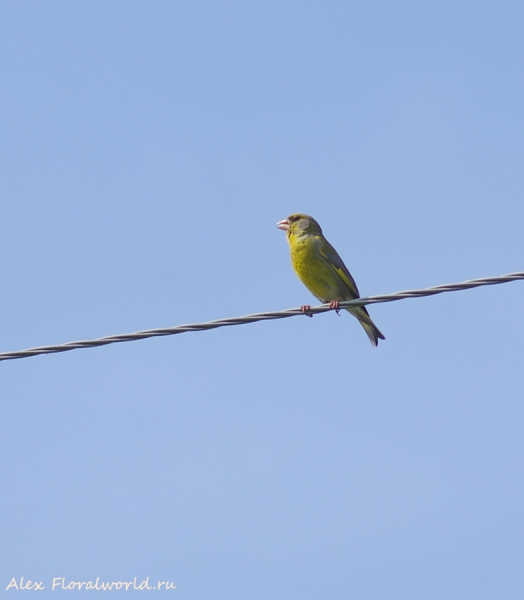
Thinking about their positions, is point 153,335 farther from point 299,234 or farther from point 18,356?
point 299,234

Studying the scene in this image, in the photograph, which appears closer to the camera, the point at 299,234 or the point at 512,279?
the point at 512,279

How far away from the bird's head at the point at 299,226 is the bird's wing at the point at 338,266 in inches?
15.6

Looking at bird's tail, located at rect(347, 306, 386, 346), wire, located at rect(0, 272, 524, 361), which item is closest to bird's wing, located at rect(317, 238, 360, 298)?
bird's tail, located at rect(347, 306, 386, 346)

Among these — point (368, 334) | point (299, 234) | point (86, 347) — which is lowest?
point (86, 347)

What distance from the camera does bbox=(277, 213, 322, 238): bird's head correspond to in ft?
38.8

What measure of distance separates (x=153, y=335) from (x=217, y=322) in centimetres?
39

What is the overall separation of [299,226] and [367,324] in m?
1.55

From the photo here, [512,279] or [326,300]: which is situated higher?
[326,300]

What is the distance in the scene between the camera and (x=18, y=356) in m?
6.48

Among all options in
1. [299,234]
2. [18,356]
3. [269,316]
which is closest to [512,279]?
[269,316]

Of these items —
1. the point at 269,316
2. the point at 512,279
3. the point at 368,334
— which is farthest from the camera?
the point at 368,334

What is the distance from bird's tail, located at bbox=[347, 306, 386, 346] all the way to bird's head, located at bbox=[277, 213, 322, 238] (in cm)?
125

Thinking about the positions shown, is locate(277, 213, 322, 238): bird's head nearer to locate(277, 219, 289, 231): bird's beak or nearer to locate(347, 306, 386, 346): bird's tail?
locate(277, 219, 289, 231): bird's beak

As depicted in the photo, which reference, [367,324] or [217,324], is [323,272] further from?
[217,324]
